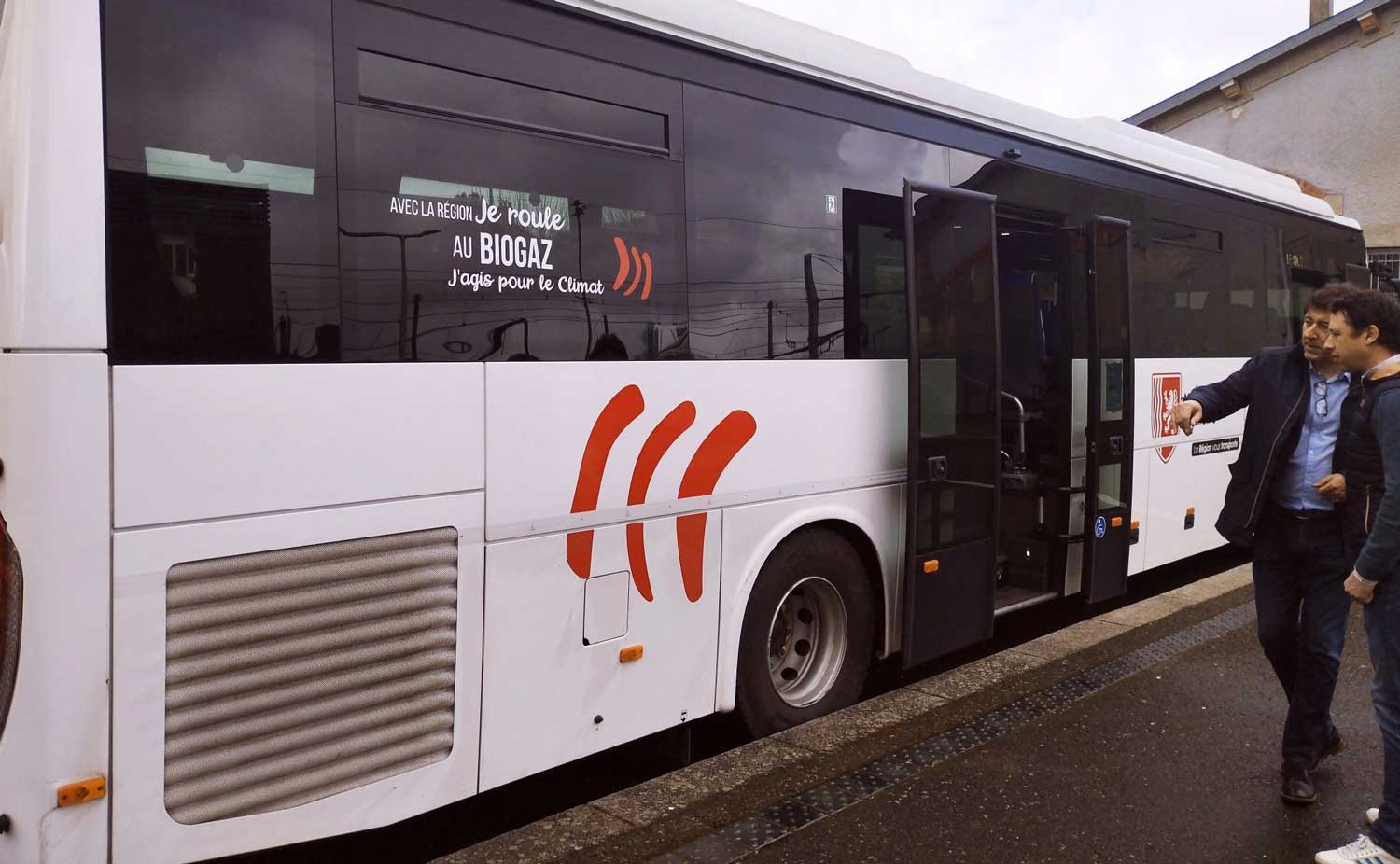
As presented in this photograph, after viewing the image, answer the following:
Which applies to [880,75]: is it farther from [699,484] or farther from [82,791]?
[82,791]

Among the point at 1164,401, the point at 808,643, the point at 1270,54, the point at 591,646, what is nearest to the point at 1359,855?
the point at 808,643

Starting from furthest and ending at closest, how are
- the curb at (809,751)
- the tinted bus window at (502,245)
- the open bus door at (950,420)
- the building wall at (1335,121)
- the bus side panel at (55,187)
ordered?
the building wall at (1335,121)
the open bus door at (950,420)
the curb at (809,751)
the tinted bus window at (502,245)
the bus side panel at (55,187)

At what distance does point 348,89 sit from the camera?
10.7ft

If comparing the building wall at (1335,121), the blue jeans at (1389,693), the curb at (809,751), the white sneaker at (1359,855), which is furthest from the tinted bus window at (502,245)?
the building wall at (1335,121)

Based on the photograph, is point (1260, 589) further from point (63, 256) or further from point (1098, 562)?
point (63, 256)

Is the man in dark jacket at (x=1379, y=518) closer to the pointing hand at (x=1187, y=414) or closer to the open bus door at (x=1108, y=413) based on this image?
the pointing hand at (x=1187, y=414)

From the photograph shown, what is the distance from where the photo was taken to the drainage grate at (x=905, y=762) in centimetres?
354

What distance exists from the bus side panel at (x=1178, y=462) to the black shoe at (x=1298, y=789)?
11.2 ft

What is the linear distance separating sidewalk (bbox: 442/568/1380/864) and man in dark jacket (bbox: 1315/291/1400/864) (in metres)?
0.33

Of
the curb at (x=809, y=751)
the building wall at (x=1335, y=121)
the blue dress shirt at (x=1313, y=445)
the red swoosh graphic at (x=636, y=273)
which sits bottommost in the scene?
the curb at (x=809, y=751)

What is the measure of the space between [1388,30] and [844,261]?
2036cm

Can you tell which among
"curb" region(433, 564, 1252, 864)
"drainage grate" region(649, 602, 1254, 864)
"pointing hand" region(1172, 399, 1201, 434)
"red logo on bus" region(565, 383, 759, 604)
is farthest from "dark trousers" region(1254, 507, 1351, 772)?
"red logo on bus" region(565, 383, 759, 604)

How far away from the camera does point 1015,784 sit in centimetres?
414

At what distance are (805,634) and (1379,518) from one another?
2.48 metres
